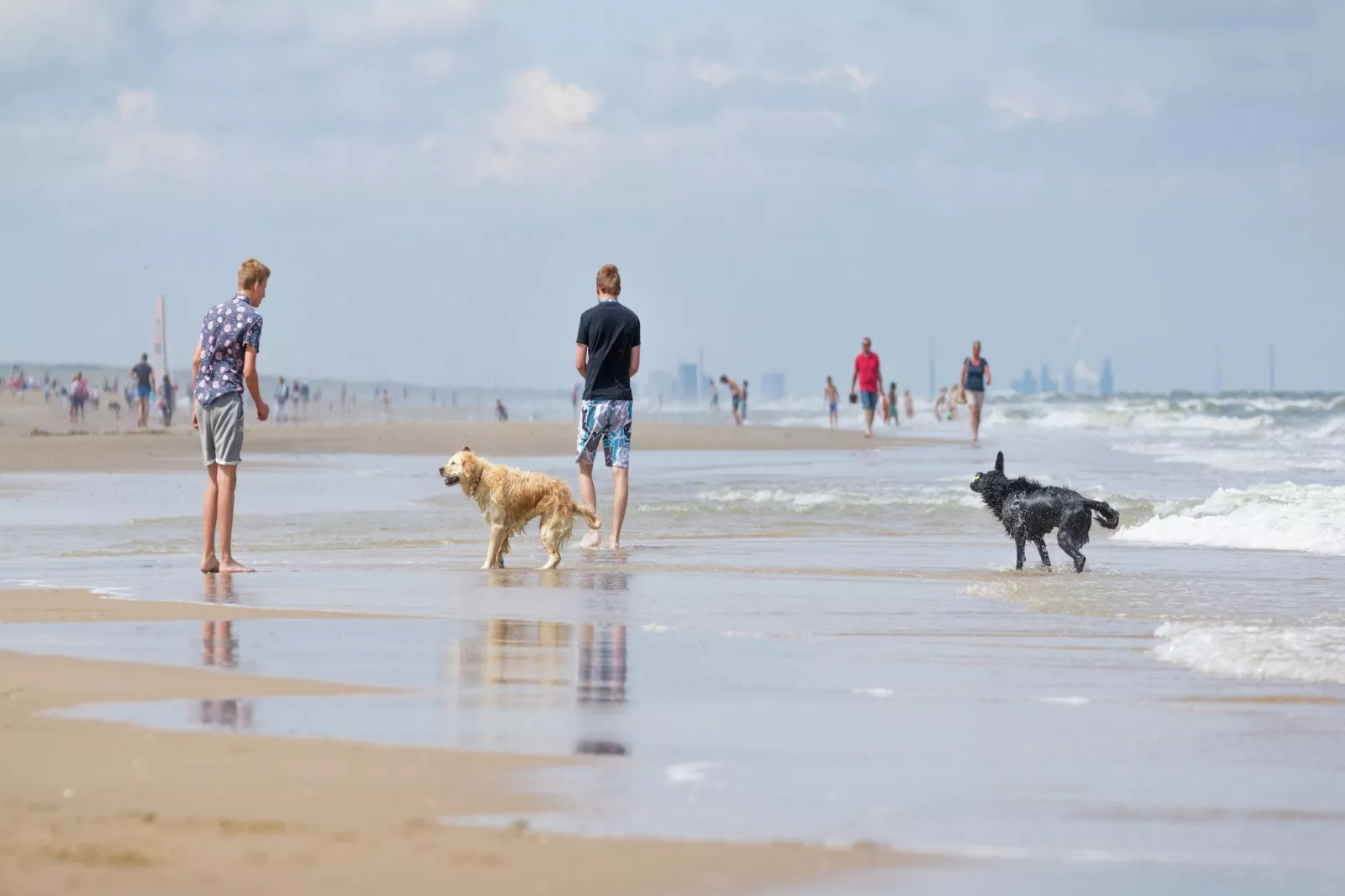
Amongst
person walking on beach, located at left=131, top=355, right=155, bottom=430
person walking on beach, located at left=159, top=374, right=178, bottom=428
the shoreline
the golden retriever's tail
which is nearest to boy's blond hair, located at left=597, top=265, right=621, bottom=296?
the golden retriever's tail

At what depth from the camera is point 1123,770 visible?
15.0ft

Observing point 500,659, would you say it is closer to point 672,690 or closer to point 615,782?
point 672,690

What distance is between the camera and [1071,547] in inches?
404

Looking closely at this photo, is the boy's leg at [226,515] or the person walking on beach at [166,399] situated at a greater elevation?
the person walking on beach at [166,399]

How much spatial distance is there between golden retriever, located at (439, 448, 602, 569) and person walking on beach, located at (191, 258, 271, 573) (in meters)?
1.26

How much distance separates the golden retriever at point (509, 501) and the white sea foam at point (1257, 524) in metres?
4.82

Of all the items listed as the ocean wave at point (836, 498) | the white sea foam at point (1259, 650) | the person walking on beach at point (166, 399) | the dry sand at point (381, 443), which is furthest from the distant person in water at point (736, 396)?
the white sea foam at point (1259, 650)

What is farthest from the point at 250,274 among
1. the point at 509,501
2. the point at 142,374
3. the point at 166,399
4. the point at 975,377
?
the point at 166,399

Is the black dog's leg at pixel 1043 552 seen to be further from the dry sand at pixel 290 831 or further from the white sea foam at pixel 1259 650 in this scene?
the dry sand at pixel 290 831

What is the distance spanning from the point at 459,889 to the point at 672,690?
238cm

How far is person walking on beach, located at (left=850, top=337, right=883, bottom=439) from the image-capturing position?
32969 millimetres

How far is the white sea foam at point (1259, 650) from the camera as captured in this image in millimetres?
6234

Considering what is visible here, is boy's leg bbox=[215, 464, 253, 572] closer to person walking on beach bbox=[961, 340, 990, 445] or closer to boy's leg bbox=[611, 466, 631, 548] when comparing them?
boy's leg bbox=[611, 466, 631, 548]

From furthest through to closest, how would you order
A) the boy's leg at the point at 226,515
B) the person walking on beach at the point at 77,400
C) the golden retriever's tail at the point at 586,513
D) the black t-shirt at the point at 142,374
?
the person walking on beach at the point at 77,400
the black t-shirt at the point at 142,374
the golden retriever's tail at the point at 586,513
the boy's leg at the point at 226,515
